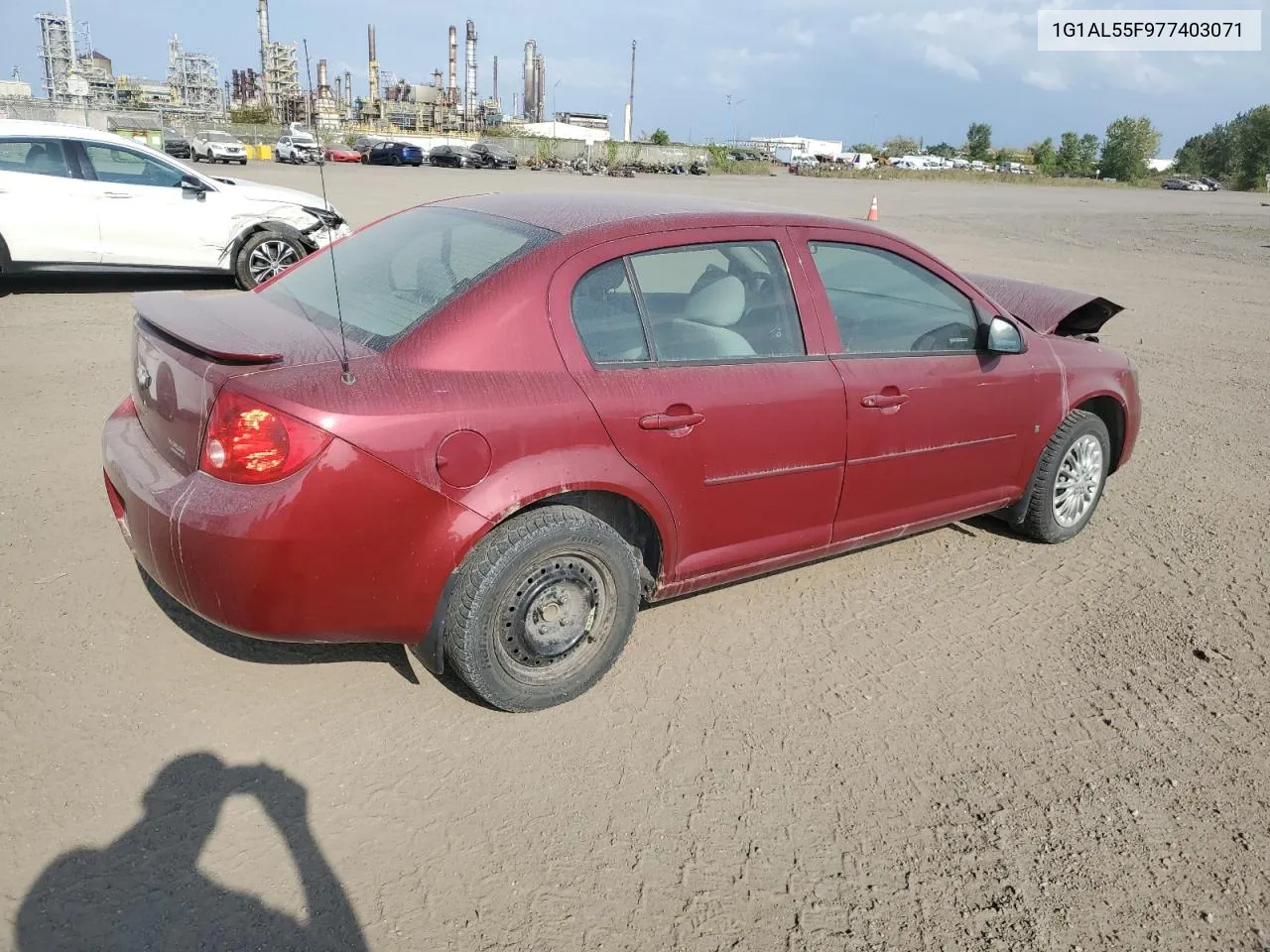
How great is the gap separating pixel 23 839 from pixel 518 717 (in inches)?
55.2

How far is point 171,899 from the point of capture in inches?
96.1

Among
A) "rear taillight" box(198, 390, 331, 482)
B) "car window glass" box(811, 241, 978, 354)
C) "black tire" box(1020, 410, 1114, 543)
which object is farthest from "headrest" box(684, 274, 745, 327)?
"black tire" box(1020, 410, 1114, 543)

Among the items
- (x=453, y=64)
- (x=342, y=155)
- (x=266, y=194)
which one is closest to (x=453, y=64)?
(x=453, y=64)

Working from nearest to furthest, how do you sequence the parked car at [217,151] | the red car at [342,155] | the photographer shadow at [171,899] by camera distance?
the photographer shadow at [171,899] → the parked car at [217,151] → the red car at [342,155]

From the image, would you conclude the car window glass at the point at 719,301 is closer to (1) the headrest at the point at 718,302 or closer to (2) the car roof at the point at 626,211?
(1) the headrest at the point at 718,302

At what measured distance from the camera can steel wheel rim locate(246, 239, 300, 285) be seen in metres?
9.97

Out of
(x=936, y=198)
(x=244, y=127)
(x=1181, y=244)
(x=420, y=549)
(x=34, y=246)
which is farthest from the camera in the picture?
(x=244, y=127)

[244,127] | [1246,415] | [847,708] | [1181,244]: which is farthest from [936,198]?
[244,127]

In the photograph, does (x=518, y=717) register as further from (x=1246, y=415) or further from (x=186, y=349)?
(x=1246, y=415)

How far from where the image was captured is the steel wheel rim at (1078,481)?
4773 millimetres

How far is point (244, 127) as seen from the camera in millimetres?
66188

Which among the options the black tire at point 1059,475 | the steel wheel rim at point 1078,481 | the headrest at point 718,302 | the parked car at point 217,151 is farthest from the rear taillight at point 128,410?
the parked car at point 217,151

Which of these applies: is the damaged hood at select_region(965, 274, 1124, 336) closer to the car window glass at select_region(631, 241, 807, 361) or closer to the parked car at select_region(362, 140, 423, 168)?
the car window glass at select_region(631, 241, 807, 361)

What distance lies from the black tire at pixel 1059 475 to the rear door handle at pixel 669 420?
2.13m
